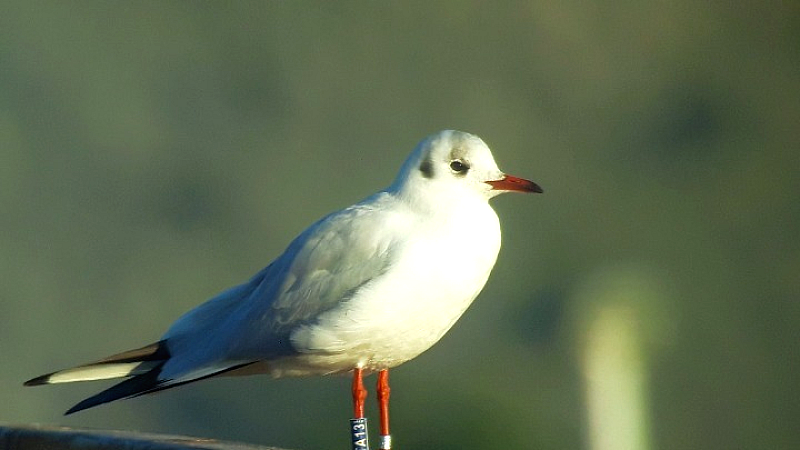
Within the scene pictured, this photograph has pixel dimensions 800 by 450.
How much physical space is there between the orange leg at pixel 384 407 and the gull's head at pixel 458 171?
0.37m

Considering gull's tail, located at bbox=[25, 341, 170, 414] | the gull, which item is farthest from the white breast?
gull's tail, located at bbox=[25, 341, 170, 414]

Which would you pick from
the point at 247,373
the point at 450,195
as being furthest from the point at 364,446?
the point at 450,195

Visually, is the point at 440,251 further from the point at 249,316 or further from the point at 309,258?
the point at 249,316

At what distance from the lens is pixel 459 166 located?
2.14 m

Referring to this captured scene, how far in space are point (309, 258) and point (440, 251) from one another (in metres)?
0.26

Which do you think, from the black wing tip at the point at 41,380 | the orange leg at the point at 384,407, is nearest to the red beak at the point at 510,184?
the orange leg at the point at 384,407

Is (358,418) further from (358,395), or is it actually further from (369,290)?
(369,290)

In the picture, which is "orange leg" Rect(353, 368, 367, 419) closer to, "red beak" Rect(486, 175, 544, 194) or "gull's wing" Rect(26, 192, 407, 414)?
"gull's wing" Rect(26, 192, 407, 414)

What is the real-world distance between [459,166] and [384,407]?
0.48 meters

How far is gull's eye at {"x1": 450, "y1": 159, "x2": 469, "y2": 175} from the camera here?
214 centimetres

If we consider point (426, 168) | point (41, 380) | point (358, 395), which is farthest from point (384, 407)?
point (41, 380)

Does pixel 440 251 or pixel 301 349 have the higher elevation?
pixel 440 251

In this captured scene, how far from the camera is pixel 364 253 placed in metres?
2.10

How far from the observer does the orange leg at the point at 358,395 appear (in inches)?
82.5
